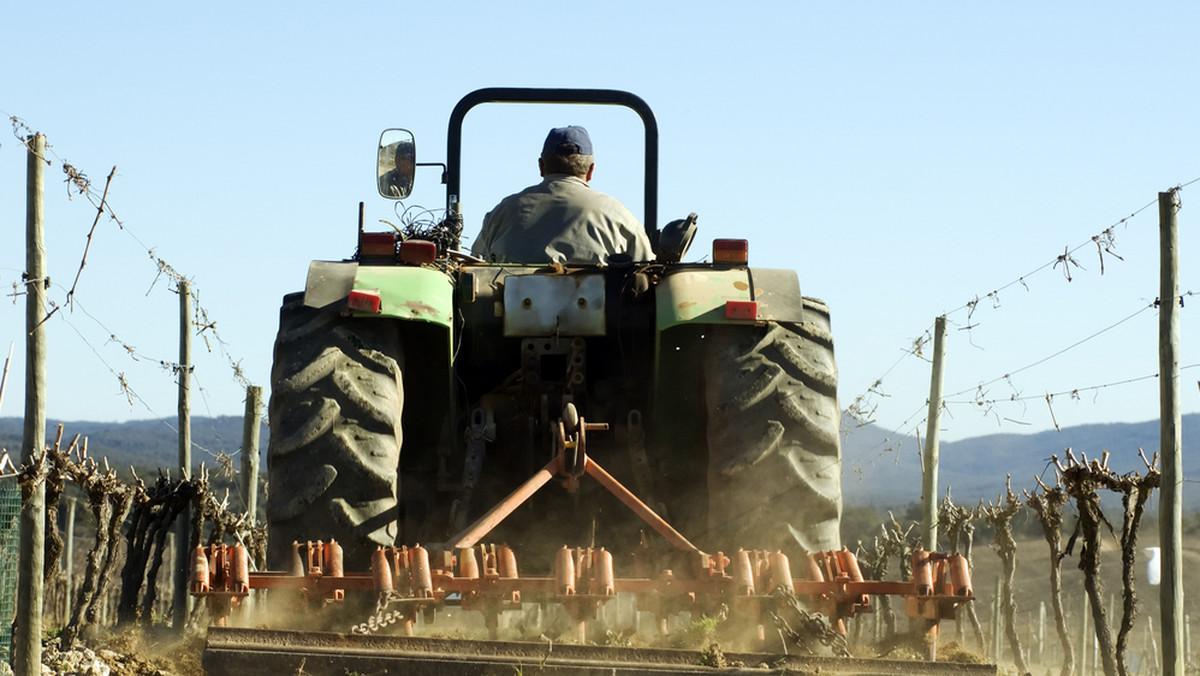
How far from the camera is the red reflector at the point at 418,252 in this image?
6.80m

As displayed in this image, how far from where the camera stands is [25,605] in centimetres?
812

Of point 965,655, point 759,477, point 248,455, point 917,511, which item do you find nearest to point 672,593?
point 759,477

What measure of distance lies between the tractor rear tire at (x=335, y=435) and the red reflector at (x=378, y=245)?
1.55ft

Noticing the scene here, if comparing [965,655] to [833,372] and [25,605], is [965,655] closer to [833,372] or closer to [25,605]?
[833,372]

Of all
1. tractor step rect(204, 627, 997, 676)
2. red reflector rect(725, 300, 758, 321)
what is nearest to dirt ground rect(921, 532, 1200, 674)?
red reflector rect(725, 300, 758, 321)

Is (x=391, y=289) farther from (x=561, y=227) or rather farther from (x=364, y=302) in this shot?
(x=561, y=227)

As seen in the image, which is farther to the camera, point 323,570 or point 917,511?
point 917,511

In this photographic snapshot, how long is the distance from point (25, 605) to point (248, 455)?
7.19 meters

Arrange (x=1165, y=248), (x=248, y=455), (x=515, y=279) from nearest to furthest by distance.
Answer: 1. (x=515, y=279)
2. (x=1165, y=248)
3. (x=248, y=455)

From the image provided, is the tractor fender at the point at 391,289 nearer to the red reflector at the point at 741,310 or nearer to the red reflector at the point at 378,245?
the red reflector at the point at 378,245

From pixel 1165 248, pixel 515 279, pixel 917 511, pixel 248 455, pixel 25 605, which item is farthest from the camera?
pixel 917 511

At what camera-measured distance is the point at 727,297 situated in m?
6.57

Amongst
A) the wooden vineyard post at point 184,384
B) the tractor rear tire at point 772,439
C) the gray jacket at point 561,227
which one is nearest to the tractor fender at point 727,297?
the tractor rear tire at point 772,439

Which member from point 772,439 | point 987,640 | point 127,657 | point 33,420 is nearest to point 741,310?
point 772,439
